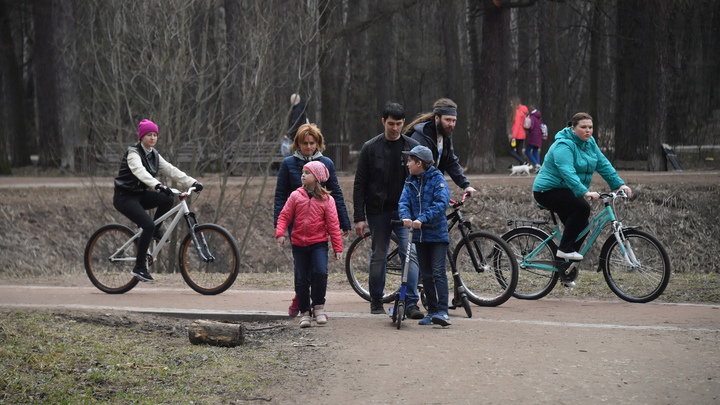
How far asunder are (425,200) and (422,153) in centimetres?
41

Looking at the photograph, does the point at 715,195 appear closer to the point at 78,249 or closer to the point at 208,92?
the point at 208,92

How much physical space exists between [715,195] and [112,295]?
487 inches

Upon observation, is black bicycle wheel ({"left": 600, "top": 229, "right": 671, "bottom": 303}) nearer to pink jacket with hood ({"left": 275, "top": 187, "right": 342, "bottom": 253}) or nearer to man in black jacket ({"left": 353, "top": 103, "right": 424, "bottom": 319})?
man in black jacket ({"left": 353, "top": 103, "right": 424, "bottom": 319})

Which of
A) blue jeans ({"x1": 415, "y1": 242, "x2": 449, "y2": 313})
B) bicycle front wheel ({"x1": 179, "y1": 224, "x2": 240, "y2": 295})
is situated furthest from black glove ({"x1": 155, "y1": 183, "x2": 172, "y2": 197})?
blue jeans ({"x1": 415, "y1": 242, "x2": 449, "y2": 313})

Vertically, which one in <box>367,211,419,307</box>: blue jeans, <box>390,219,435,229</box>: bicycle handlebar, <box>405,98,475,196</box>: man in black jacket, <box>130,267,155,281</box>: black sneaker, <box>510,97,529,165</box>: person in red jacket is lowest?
<box>130,267,155,281</box>: black sneaker

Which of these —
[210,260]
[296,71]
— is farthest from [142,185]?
[296,71]

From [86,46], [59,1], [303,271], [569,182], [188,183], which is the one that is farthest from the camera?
[59,1]

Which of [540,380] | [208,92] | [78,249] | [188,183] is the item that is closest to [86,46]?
[208,92]

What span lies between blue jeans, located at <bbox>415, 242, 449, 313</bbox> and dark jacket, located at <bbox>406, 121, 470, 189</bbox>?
2.70ft

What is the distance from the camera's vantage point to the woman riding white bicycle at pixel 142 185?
35.6 ft

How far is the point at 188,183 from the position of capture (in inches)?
437

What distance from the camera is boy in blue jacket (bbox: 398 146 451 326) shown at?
27.7ft

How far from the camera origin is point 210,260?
10.7 m

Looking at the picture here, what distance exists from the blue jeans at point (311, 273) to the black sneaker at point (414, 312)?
0.79 m
